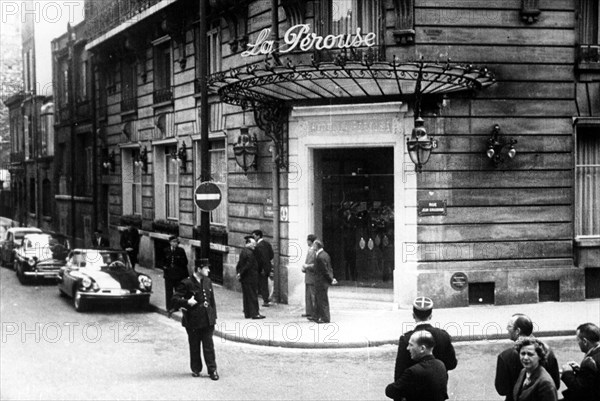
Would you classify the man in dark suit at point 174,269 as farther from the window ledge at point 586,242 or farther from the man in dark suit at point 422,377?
the man in dark suit at point 422,377

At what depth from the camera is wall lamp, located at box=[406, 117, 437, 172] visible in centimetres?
1462

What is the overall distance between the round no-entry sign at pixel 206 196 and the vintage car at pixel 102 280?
2820mm

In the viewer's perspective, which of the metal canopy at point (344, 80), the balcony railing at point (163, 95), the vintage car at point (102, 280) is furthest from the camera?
the balcony railing at point (163, 95)

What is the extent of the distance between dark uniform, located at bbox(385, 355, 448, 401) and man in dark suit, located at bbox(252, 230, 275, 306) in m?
10.4

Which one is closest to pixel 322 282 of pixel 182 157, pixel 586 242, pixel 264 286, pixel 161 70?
pixel 264 286

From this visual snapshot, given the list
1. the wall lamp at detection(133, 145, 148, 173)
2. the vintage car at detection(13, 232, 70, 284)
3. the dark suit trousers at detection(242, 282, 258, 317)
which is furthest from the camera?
the wall lamp at detection(133, 145, 148, 173)

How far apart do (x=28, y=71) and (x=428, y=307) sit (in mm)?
40455

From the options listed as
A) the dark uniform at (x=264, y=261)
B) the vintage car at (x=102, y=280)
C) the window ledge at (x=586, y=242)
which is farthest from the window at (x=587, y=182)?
the vintage car at (x=102, y=280)

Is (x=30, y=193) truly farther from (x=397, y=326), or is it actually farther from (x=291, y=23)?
(x=397, y=326)

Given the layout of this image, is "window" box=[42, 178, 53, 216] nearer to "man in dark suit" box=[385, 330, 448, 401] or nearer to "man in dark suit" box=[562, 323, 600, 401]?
"man in dark suit" box=[385, 330, 448, 401]

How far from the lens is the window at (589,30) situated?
15711mm

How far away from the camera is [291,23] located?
16.3m

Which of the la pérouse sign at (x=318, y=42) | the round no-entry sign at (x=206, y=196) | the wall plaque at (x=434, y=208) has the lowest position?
the wall plaque at (x=434, y=208)

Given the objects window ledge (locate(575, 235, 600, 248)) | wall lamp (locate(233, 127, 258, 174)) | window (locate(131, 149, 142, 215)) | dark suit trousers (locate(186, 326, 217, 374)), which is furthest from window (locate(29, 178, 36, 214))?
dark suit trousers (locate(186, 326, 217, 374))
